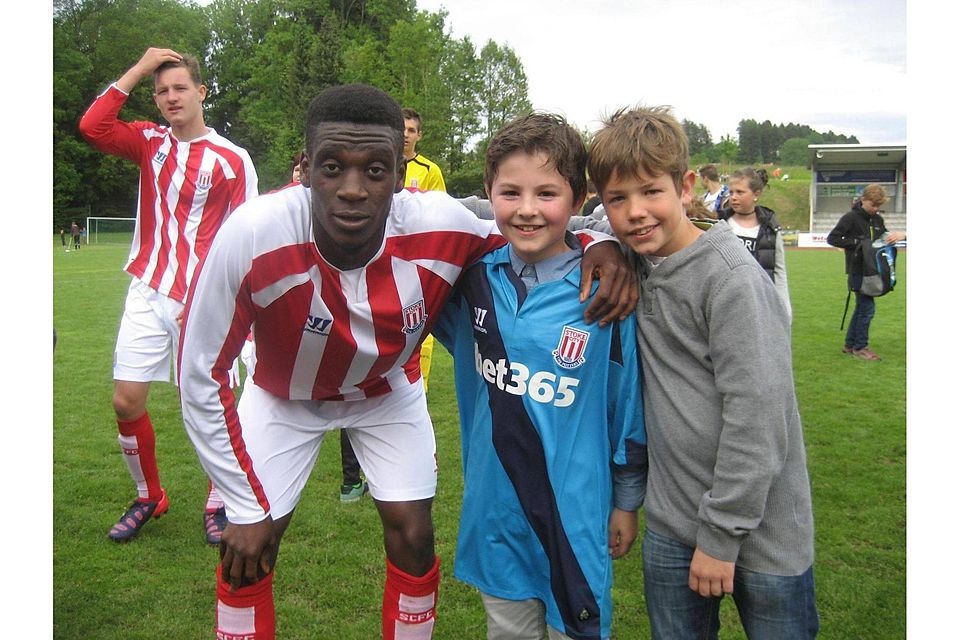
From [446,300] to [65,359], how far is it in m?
8.18

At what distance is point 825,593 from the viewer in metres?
3.70

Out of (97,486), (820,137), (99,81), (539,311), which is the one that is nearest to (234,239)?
(539,311)

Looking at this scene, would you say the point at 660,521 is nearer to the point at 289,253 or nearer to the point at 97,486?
the point at 289,253

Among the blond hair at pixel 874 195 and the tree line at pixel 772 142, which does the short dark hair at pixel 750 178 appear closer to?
the blond hair at pixel 874 195

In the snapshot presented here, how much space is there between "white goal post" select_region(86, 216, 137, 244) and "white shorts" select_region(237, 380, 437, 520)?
3601cm

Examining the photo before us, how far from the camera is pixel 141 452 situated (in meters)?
4.48

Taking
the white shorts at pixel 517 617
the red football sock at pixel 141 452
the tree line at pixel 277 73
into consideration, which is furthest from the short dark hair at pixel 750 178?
the tree line at pixel 277 73

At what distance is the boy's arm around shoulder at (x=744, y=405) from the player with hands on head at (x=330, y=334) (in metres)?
0.33

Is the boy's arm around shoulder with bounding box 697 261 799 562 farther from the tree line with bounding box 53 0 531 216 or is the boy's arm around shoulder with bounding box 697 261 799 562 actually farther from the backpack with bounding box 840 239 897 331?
the tree line with bounding box 53 0 531 216

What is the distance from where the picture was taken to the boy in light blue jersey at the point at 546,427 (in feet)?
7.46

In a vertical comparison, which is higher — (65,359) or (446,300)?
(446,300)

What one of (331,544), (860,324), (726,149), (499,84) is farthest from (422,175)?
(726,149)

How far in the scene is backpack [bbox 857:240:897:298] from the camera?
939 centimetres

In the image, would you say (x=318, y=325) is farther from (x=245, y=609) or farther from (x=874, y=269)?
(x=874, y=269)
